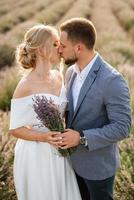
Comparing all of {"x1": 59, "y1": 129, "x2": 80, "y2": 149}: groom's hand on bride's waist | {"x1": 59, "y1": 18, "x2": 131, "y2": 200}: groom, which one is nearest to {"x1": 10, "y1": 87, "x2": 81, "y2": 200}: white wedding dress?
{"x1": 59, "y1": 18, "x2": 131, "y2": 200}: groom

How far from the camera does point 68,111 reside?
4750mm

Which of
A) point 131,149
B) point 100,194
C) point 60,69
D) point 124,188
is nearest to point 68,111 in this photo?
point 60,69

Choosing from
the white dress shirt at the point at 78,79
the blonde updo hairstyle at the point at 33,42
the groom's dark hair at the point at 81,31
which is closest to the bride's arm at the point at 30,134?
the white dress shirt at the point at 78,79

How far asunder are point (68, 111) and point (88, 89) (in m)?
0.35

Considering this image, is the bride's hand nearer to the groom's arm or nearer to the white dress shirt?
the groom's arm

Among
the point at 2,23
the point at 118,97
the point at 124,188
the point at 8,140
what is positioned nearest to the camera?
the point at 118,97

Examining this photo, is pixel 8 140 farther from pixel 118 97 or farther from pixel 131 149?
pixel 118 97

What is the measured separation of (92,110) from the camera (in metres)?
4.48

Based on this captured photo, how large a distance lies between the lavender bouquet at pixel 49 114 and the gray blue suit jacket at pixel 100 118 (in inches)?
7.6

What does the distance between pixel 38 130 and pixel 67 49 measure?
0.62m

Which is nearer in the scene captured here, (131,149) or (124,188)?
(124,188)

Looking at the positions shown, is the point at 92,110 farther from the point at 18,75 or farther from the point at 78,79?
the point at 18,75

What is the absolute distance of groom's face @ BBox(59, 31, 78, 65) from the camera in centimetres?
447

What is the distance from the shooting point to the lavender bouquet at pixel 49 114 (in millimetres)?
4301
